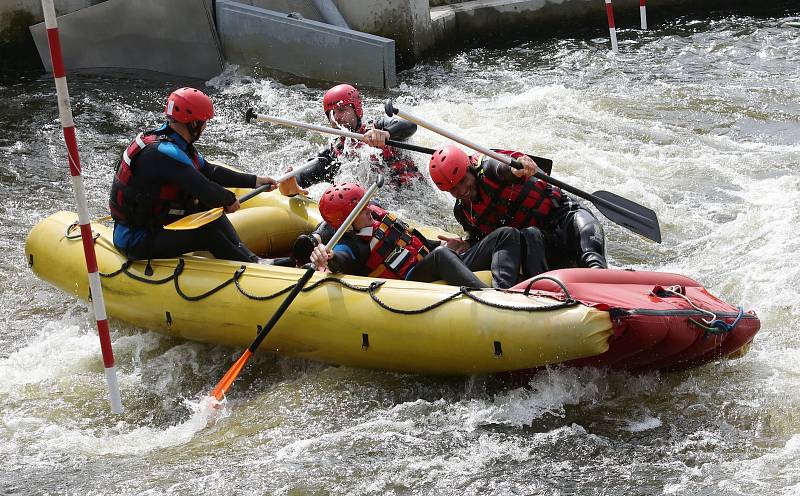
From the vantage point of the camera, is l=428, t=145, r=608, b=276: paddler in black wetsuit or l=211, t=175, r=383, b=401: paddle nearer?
l=211, t=175, r=383, b=401: paddle

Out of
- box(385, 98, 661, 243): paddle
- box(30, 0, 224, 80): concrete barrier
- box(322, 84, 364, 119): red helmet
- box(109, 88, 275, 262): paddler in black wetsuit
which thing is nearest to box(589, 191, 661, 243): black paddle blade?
box(385, 98, 661, 243): paddle

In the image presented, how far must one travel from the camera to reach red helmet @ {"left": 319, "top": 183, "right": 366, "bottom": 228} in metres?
5.48

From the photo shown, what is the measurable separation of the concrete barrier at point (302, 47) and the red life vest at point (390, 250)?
5404 millimetres

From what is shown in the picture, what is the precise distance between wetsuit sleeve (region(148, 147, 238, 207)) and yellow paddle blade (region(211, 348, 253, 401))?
3.07 feet

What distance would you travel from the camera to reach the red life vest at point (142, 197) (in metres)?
5.57

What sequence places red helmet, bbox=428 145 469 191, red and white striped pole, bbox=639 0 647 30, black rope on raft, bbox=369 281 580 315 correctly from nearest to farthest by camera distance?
black rope on raft, bbox=369 281 580 315 → red helmet, bbox=428 145 469 191 → red and white striped pole, bbox=639 0 647 30

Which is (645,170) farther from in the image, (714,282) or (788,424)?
(788,424)

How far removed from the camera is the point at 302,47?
10914 mm

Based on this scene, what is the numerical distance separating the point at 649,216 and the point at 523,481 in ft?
8.57

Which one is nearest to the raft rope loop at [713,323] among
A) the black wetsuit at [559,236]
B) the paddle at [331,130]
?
the black wetsuit at [559,236]

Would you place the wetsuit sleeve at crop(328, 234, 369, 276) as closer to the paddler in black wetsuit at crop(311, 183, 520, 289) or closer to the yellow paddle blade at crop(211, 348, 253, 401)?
the paddler in black wetsuit at crop(311, 183, 520, 289)

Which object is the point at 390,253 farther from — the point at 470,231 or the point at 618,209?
the point at 618,209

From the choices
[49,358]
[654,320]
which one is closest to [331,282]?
[654,320]

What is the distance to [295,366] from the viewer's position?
18.4 ft
